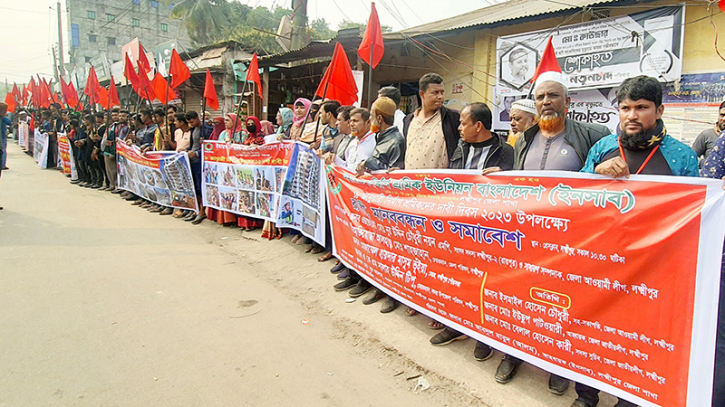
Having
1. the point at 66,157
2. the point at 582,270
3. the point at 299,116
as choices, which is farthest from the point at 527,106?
the point at 66,157

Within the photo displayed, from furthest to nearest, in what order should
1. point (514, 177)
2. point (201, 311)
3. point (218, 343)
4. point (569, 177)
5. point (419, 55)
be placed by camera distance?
point (419, 55) < point (201, 311) < point (218, 343) < point (514, 177) < point (569, 177)

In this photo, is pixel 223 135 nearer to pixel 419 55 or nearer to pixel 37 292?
pixel 37 292

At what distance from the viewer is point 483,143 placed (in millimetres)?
3008

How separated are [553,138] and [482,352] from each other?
1435mm

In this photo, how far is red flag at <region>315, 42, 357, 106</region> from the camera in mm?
5203

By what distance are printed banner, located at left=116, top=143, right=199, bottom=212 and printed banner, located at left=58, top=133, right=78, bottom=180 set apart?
11.2 feet

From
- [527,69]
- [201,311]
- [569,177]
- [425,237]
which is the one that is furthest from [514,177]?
[527,69]

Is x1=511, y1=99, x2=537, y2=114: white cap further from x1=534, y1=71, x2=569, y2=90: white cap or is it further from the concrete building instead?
the concrete building

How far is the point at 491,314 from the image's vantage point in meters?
2.45

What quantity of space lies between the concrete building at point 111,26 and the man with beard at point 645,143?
4830cm

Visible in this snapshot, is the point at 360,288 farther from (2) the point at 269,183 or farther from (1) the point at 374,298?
(2) the point at 269,183

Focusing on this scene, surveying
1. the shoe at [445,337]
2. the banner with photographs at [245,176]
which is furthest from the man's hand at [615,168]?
the banner with photographs at [245,176]

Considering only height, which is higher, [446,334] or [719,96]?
[719,96]

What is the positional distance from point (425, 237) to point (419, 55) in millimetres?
8066
